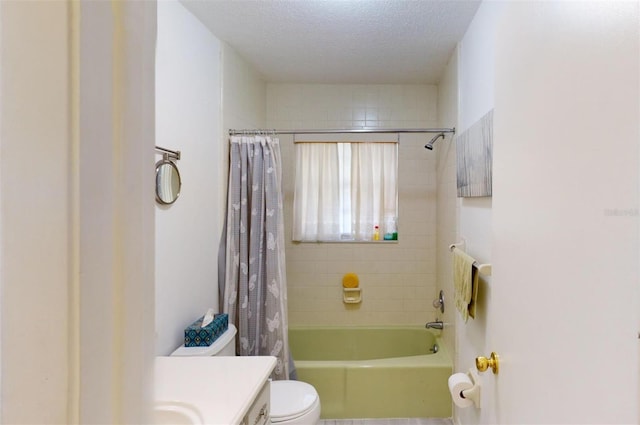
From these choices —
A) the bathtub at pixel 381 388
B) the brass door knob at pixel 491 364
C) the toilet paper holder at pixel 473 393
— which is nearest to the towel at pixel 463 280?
the toilet paper holder at pixel 473 393

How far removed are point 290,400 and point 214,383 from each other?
75 centimetres

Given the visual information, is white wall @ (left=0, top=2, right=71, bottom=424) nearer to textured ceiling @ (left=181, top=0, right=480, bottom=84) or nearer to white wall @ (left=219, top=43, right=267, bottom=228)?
textured ceiling @ (left=181, top=0, right=480, bottom=84)

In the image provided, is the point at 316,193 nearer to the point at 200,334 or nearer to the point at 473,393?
the point at 200,334

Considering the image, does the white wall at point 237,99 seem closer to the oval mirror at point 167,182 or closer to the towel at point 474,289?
the oval mirror at point 167,182

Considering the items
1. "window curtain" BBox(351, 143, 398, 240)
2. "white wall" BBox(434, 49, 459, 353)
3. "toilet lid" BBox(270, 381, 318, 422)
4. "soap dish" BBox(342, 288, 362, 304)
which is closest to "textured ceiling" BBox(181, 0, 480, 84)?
"white wall" BBox(434, 49, 459, 353)

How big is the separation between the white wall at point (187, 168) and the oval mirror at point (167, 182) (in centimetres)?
5

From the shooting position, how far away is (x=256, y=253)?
7.07ft

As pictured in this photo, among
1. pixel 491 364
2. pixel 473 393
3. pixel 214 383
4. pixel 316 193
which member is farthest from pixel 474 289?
pixel 316 193

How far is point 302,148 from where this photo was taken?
2.96 metres

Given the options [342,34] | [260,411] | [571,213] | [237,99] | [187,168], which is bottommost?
[260,411]

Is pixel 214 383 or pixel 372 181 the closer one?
pixel 214 383

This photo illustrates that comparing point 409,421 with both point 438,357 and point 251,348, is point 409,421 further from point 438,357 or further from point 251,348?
point 251,348

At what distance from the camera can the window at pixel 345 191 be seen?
2.93 meters

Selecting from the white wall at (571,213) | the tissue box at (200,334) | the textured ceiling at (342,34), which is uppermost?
the textured ceiling at (342,34)
